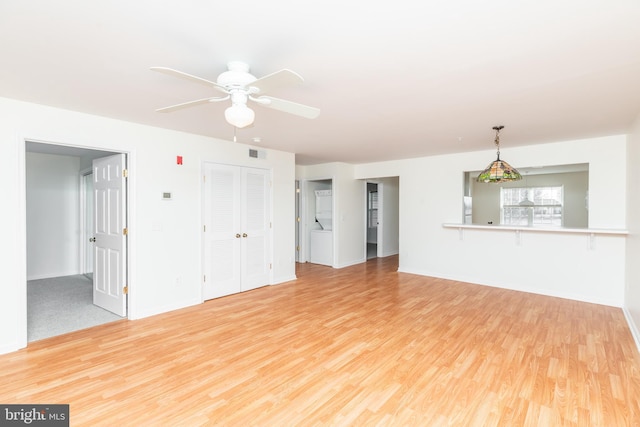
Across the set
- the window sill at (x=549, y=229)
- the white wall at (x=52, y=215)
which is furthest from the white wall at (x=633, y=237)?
the white wall at (x=52, y=215)

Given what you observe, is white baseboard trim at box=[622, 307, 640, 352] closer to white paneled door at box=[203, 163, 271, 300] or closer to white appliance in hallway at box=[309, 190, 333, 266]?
white paneled door at box=[203, 163, 271, 300]

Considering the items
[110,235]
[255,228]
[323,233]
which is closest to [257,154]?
[255,228]

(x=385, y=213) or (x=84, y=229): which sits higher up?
(x=385, y=213)

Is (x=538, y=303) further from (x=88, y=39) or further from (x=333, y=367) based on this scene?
(x=88, y=39)

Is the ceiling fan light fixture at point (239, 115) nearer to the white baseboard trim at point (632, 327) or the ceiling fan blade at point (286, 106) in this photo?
the ceiling fan blade at point (286, 106)

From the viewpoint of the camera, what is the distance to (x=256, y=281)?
5.13 m

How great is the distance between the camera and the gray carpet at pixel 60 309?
3.42 meters

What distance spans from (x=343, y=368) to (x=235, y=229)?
2.87 metres

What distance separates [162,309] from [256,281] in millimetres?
1521

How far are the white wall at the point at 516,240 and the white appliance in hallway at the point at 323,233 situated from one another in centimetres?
128

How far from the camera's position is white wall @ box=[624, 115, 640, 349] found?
10.8ft

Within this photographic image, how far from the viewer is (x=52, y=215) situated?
5930 millimetres

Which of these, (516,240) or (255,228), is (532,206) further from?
(255,228)

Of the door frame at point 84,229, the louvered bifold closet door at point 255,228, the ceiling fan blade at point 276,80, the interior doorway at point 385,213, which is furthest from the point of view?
the interior doorway at point 385,213
